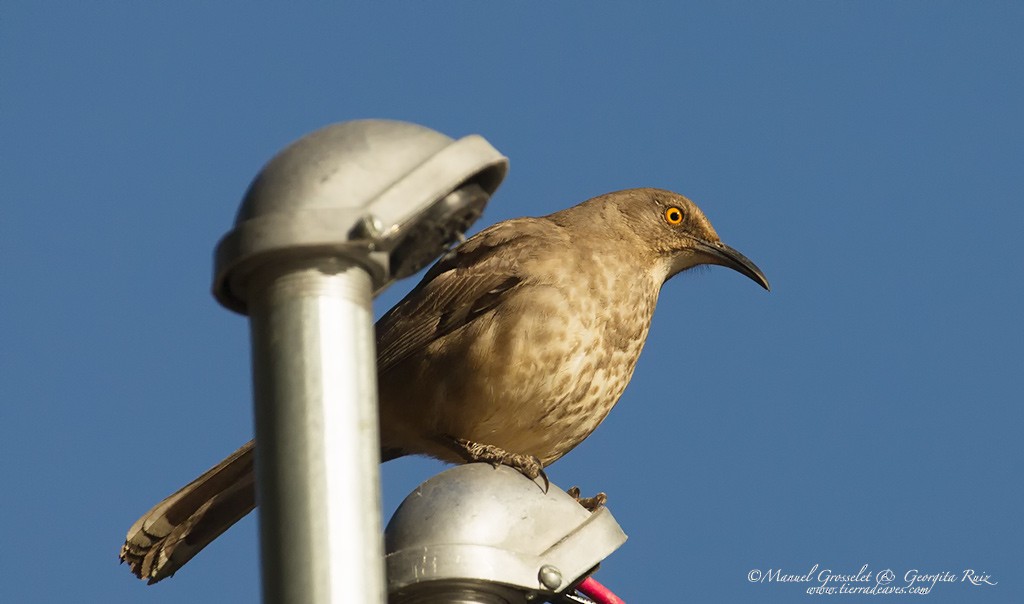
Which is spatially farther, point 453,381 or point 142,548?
point 453,381

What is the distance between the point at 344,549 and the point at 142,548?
10.6 ft

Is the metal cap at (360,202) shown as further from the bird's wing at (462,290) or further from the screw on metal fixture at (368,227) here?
the bird's wing at (462,290)

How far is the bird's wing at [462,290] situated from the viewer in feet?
22.3

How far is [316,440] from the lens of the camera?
2803 millimetres

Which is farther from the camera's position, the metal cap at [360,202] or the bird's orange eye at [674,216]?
the bird's orange eye at [674,216]

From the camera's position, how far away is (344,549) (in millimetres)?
2760

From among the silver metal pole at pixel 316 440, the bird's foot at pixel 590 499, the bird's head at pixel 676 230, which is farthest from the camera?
the bird's head at pixel 676 230

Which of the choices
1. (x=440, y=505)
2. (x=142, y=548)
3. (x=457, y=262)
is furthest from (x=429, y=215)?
(x=457, y=262)

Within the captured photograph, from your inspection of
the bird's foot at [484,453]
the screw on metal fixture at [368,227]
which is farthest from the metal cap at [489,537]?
the bird's foot at [484,453]

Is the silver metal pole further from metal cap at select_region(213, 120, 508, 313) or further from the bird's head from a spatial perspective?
the bird's head

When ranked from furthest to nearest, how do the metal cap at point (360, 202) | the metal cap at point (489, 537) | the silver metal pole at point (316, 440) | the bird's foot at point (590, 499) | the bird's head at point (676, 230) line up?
the bird's head at point (676, 230) < the bird's foot at point (590, 499) < the metal cap at point (489, 537) < the metal cap at point (360, 202) < the silver metal pole at point (316, 440)

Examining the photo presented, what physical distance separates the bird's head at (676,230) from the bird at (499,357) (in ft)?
1.54

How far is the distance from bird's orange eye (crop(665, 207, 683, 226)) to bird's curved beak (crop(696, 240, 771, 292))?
139mm

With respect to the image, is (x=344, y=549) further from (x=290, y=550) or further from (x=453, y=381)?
(x=453, y=381)
